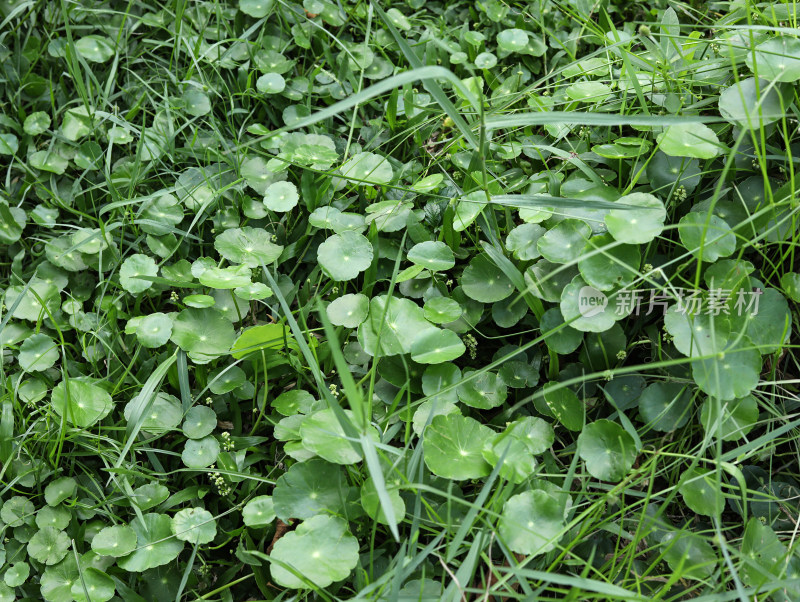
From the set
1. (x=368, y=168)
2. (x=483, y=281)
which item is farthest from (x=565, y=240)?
(x=368, y=168)

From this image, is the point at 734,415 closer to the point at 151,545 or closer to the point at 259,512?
the point at 259,512

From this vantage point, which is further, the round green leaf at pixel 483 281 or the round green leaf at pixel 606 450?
the round green leaf at pixel 483 281

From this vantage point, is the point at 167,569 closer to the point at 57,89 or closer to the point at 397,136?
the point at 397,136

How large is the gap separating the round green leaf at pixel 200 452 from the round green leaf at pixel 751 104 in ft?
4.51

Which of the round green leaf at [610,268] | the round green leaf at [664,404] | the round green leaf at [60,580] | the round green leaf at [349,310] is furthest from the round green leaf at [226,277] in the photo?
the round green leaf at [664,404]

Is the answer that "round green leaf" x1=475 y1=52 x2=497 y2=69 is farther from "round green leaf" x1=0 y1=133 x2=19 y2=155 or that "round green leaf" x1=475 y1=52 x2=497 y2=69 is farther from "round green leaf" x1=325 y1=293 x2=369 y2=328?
"round green leaf" x1=0 y1=133 x2=19 y2=155

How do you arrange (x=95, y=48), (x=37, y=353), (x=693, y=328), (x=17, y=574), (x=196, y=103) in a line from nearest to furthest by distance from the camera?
(x=693, y=328), (x=17, y=574), (x=37, y=353), (x=196, y=103), (x=95, y=48)

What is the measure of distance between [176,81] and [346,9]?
67 cm

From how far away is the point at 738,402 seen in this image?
53.4 inches

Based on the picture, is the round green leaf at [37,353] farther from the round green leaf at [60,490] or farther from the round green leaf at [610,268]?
the round green leaf at [610,268]

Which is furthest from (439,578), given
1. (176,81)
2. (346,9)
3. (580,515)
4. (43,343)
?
(346,9)

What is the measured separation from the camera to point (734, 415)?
4.47 feet

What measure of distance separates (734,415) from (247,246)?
128 centimetres

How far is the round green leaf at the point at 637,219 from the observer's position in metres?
1.33
